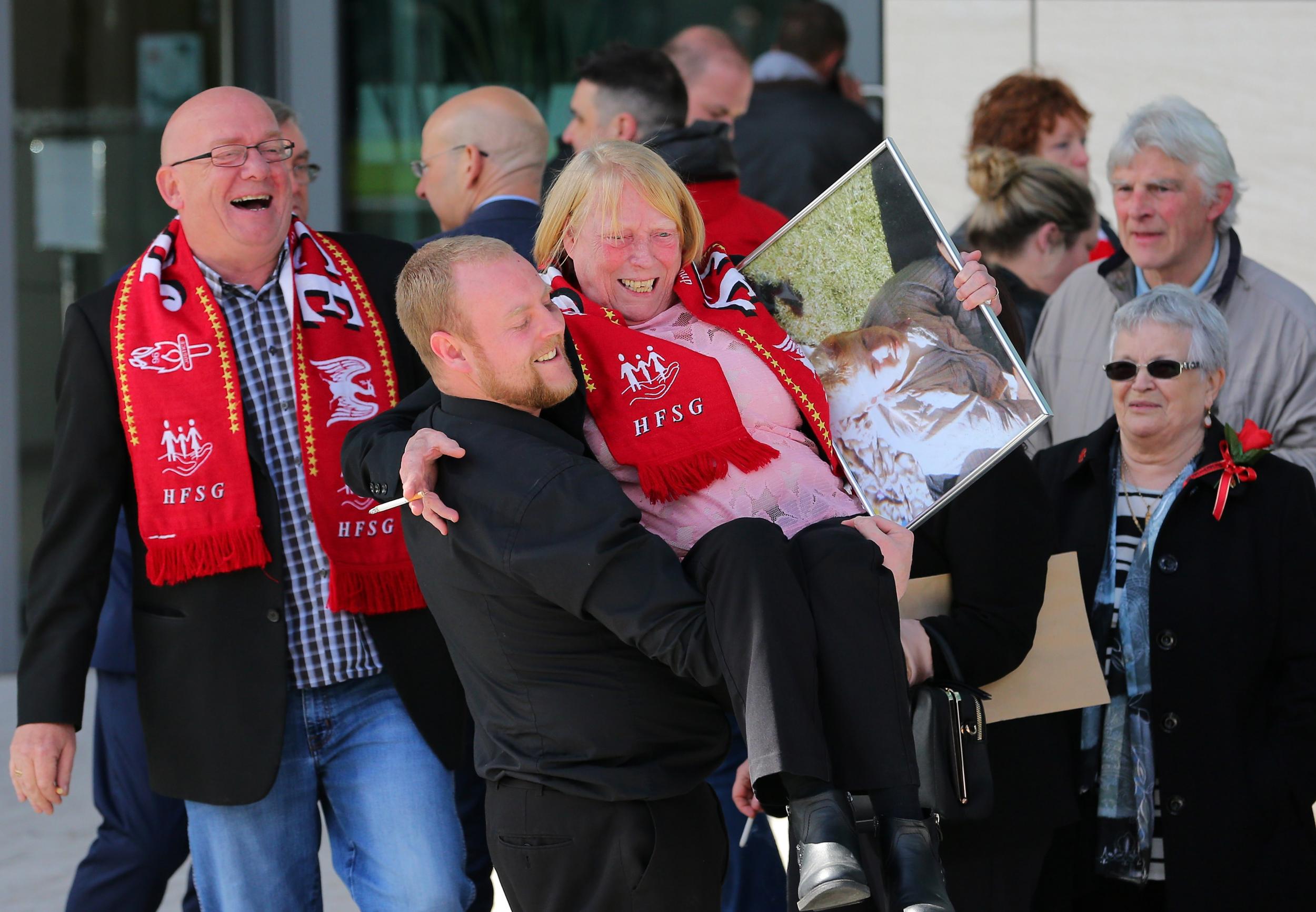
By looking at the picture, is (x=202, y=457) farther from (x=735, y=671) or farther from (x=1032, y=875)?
(x=1032, y=875)

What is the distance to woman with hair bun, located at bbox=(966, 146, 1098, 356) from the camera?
4.70 meters

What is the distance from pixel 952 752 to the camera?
275cm

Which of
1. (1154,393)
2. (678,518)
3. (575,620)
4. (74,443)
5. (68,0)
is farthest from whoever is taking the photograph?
(68,0)

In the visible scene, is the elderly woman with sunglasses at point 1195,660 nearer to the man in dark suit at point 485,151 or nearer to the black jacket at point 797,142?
the man in dark suit at point 485,151

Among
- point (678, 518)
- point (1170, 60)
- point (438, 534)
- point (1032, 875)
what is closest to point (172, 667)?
point (438, 534)

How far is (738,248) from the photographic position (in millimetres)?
4086

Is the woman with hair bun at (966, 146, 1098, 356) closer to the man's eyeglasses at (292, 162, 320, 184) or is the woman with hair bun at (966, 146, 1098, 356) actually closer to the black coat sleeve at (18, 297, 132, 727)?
A: the man's eyeglasses at (292, 162, 320, 184)

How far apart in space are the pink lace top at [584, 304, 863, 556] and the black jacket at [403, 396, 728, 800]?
208 mm

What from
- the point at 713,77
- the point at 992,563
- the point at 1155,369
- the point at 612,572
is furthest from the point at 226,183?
the point at 713,77

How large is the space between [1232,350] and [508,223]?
6.12ft

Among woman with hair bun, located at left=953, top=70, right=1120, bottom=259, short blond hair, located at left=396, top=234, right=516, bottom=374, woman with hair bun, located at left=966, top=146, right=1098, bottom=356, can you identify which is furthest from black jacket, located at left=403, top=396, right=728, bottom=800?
woman with hair bun, located at left=953, top=70, right=1120, bottom=259

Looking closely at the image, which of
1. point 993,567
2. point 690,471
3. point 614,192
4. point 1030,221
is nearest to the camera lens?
point 690,471

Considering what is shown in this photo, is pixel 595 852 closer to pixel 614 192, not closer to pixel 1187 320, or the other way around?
pixel 614 192

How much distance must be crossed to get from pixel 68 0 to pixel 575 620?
588 cm
